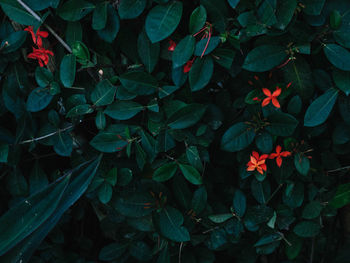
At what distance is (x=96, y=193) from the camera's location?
4.48ft

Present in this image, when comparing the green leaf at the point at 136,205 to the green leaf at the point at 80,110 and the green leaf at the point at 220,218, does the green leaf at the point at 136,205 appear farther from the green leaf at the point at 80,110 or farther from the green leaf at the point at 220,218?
the green leaf at the point at 80,110

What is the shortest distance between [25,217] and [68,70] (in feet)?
1.43

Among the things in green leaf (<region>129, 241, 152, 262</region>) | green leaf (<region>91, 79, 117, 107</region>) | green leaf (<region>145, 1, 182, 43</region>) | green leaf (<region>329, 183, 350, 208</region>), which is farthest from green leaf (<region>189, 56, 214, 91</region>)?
green leaf (<region>129, 241, 152, 262</region>)

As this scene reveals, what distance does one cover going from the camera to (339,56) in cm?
100

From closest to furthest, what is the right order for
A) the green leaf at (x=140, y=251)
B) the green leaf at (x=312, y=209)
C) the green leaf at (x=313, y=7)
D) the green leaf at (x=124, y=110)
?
1. the green leaf at (x=313, y=7)
2. the green leaf at (x=124, y=110)
3. the green leaf at (x=312, y=209)
4. the green leaf at (x=140, y=251)

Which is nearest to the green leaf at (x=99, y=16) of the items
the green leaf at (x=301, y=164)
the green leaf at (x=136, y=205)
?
the green leaf at (x=136, y=205)

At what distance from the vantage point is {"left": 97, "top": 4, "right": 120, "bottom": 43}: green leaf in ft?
3.59

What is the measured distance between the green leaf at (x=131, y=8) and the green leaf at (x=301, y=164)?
62 centimetres

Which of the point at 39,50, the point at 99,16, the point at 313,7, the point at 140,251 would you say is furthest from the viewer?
the point at 140,251

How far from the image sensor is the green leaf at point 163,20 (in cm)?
102

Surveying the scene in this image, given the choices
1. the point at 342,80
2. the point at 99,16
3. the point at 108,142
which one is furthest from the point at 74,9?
the point at 342,80

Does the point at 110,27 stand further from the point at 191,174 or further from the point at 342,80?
the point at 342,80

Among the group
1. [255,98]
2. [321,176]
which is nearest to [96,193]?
[255,98]

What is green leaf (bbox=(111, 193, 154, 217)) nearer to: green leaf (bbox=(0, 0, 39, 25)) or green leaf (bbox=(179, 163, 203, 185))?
green leaf (bbox=(179, 163, 203, 185))
